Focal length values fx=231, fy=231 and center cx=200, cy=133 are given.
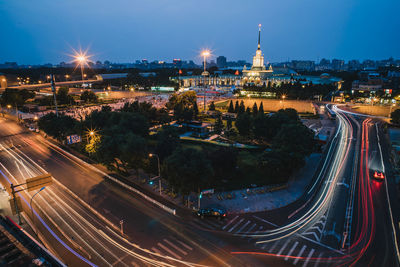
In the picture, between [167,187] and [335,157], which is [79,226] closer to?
Answer: [167,187]

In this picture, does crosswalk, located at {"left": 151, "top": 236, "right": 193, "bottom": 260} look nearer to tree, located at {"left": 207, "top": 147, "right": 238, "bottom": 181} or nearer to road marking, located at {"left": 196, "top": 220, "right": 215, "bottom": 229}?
road marking, located at {"left": 196, "top": 220, "right": 215, "bottom": 229}

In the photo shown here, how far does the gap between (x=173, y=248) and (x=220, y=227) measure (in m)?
4.83

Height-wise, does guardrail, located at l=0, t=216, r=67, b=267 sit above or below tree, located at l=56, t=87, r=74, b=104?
below

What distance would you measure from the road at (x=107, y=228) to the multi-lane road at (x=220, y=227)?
3.1 inches

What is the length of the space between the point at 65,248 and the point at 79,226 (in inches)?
110

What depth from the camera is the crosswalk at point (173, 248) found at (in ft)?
59.5

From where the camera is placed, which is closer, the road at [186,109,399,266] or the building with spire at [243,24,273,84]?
the road at [186,109,399,266]

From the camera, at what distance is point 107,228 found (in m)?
21.1

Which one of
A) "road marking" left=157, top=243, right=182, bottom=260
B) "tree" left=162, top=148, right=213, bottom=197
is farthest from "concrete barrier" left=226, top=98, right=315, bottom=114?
"road marking" left=157, top=243, right=182, bottom=260

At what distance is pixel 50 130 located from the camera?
40250mm

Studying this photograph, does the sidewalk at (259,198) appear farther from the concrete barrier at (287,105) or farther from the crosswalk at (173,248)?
the concrete barrier at (287,105)

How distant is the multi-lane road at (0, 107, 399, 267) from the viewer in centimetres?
1792

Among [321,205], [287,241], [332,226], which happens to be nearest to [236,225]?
[287,241]

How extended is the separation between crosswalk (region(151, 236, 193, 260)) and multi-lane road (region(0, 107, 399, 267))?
8 centimetres
